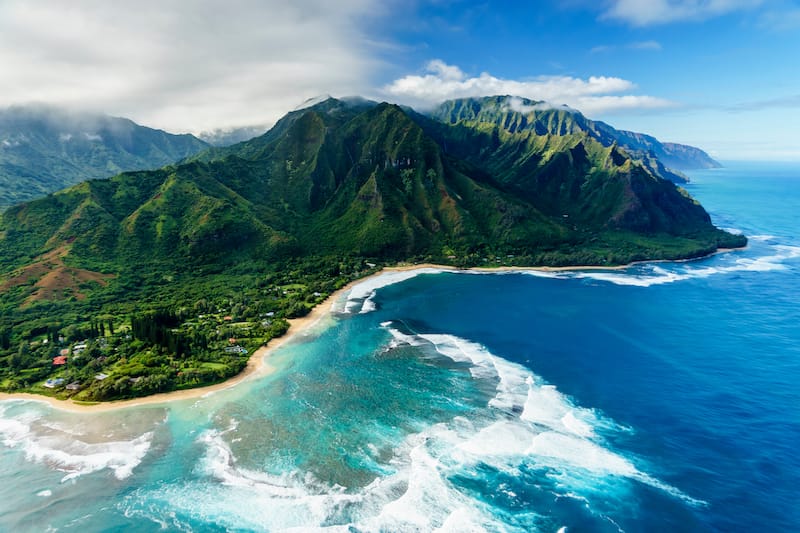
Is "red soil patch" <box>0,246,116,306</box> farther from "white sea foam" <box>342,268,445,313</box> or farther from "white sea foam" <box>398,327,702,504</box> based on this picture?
"white sea foam" <box>398,327,702,504</box>

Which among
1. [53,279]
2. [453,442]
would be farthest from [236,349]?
[53,279]

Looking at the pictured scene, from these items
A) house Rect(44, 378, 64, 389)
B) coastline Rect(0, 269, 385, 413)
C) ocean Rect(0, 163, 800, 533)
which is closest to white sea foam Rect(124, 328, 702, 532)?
ocean Rect(0, 163, 800, 533)

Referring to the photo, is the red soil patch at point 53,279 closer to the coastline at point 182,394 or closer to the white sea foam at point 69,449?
the coastline at point 182,394

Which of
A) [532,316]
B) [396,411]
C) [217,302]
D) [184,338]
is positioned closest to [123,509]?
[396,411]

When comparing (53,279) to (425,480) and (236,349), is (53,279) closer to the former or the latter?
(236,349)

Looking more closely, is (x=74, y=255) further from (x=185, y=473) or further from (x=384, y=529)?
(x=384, y=529)

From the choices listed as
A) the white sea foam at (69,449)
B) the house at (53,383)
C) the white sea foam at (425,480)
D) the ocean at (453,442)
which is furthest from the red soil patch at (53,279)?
the white sea foam at (425,480)
